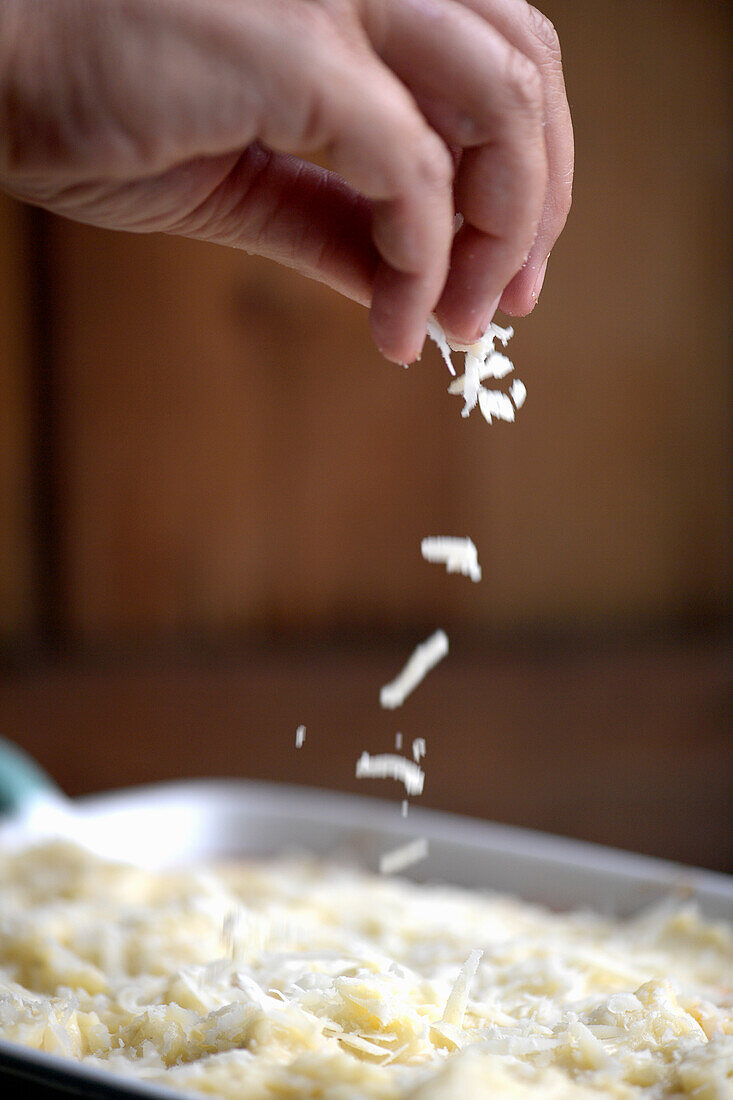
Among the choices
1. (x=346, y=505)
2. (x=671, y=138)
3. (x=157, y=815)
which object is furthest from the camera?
(x=671, y=138)

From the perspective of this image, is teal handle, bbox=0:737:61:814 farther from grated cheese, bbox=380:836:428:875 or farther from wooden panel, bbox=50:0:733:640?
wooden panel, bbox=50:0:733:640

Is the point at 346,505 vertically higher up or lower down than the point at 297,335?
lower down

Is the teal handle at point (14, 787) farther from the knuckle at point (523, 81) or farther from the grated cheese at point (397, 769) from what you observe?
the knuckle at point (523, 81)

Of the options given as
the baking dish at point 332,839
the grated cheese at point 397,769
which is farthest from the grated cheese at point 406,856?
the grated cheese at point 397,769

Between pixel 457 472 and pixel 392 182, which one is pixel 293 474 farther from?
pixel 392 182

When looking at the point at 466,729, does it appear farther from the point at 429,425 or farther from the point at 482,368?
the point at 482,368

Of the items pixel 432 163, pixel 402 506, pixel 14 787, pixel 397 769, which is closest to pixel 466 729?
pixel 402 506

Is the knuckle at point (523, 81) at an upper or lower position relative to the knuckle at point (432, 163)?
upper

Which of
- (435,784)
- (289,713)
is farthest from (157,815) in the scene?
(435,784)
